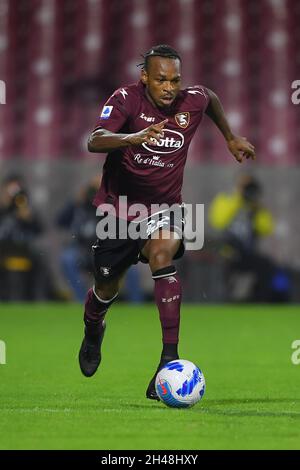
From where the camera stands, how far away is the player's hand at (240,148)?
25.6 feet

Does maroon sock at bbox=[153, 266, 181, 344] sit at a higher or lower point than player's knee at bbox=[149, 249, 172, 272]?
lower

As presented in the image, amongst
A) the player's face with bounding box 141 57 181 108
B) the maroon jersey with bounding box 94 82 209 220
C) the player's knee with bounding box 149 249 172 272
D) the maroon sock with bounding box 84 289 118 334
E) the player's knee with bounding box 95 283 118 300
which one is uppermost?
the player's face with bounding box 141 57 181 108

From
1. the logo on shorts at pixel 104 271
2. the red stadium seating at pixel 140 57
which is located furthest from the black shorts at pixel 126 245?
the red stadium seating at pixel 140 57

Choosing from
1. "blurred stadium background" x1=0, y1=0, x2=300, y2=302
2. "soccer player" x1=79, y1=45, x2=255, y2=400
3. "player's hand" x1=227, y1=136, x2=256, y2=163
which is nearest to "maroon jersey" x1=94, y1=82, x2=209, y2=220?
"soccer player" x1=79, y1=45, x2=255, y2=400

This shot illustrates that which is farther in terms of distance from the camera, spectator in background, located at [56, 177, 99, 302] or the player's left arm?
spectator in background, located at [56, 177, 99, 302]

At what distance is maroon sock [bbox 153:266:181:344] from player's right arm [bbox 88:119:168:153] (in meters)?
0.81

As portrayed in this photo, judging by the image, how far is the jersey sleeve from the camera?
7348mm

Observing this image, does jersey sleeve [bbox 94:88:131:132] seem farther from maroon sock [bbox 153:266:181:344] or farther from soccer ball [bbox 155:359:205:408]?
soccer ball [bbox 155:359:205:408]

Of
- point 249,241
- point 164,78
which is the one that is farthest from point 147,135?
point 249,241

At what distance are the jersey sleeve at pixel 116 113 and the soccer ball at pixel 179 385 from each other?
1553 millimetres

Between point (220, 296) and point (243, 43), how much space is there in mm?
3963

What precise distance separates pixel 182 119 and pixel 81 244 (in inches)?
383

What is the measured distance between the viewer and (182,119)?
7.62 m

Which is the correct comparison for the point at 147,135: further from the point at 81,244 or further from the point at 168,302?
the point at 81,244
